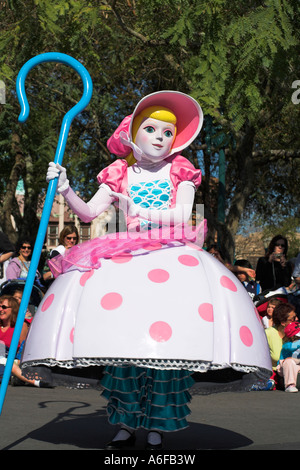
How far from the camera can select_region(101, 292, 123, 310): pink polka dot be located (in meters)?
4.23

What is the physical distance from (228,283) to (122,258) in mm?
589

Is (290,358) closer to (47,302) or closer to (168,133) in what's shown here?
(168,133)

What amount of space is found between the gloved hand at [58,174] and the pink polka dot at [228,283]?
1017mm

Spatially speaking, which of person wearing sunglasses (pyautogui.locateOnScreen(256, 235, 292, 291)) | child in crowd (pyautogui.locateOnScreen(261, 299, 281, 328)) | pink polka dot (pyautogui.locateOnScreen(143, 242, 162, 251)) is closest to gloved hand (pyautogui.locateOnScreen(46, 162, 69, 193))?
pink polka dot (pyautogui.locateOnScreen(143, 242, 162, 251))

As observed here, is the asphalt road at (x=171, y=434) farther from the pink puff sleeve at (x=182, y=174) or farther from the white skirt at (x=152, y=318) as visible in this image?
the pink puff sleeve at (x=182, y=174)

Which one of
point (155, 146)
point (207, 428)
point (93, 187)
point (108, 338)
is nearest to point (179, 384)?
point (108, 338)

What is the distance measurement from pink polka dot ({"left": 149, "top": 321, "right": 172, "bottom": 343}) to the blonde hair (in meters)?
1.37

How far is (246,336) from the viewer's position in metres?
4.36

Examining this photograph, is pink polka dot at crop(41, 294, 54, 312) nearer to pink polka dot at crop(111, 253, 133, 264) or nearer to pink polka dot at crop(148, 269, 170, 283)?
pink polka dot at crop(111, 253, 133, 264)

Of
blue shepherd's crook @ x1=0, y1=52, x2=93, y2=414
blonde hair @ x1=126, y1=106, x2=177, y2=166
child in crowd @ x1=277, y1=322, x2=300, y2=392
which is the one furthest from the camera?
child in crowd @ x1=277, y1=322, x2=300, y2=392

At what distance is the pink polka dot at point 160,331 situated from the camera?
13.6 ft

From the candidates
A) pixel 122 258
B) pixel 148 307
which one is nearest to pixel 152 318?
pixel 148 307

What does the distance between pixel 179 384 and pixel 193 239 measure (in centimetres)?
82
